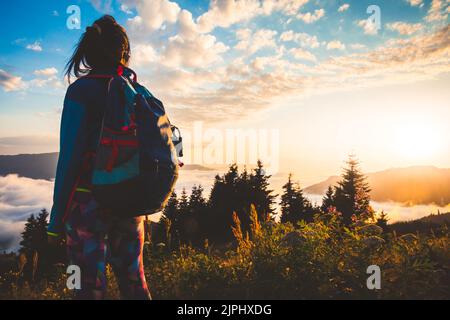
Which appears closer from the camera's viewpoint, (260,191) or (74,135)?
(74,135)

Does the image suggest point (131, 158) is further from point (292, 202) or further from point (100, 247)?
point (292, 202)

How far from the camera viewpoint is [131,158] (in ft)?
6.88

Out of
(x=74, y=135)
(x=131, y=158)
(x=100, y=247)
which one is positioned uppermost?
(x=74, y=135)

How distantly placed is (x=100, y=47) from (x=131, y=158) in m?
0.88

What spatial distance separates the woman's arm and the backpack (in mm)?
114

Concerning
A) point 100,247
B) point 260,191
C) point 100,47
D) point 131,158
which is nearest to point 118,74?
point 100,47

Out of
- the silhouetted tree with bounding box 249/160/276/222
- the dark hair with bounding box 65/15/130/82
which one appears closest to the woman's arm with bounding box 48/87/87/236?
the dark hair with bounding box 65/15/130/82

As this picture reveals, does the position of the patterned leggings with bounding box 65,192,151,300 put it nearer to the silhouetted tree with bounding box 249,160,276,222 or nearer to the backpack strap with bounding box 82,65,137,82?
the backpack strap with bounding box 82,65,137,82

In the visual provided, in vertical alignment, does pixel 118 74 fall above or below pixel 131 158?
above
